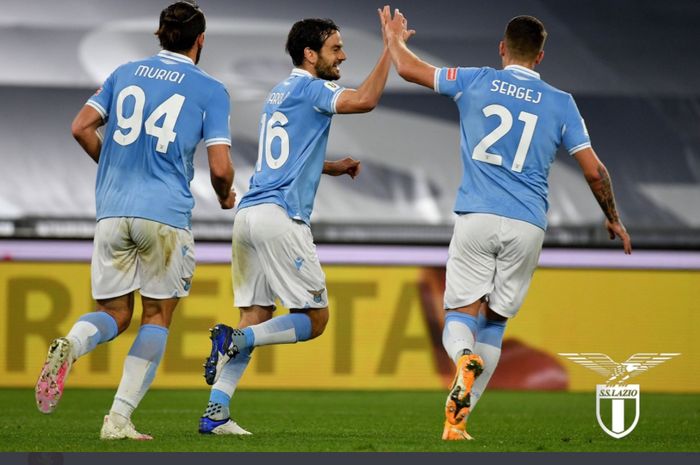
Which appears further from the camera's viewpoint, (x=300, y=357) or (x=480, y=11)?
(x=480, y=11)

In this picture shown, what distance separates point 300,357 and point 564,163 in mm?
3768

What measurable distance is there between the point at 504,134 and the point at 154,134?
1551 millimetres

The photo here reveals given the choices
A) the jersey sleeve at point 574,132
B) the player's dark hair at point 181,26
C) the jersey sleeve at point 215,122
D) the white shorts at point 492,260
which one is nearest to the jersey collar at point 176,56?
the player's dark hair at point 181,26

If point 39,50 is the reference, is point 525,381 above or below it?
below

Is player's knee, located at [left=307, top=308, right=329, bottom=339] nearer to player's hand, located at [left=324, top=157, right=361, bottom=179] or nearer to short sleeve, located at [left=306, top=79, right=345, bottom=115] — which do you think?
player's hand, located at [left=324, top=157, right=361, bottom=179]

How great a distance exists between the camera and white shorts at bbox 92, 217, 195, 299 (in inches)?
217

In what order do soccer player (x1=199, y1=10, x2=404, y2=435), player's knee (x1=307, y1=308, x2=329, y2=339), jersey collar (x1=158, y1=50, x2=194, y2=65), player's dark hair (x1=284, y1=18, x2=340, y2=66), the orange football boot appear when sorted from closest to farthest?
the orange football boot, jersey collar (x1=158, y1=50, x2=194, y2=65), soccer player (x1=199, y1=10, x2=404, y2=435), player's knee (x1=307, y1=308, x2=329, y2=339), player's dark hair (x1=284, y1=18, x2=340, y2=66)

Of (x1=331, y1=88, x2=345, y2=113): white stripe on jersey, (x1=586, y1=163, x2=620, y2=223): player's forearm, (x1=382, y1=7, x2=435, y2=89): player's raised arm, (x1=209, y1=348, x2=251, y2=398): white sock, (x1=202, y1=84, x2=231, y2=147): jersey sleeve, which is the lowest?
(x1=209, y1=348, x2=251, y2=398): white sock

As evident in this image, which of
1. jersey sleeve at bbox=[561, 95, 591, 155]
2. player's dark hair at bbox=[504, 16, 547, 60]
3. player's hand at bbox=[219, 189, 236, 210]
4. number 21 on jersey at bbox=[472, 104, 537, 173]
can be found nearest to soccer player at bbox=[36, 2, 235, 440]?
player's hand at bbox=[219, 189, 236, 210]

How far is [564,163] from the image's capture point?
1262 cm

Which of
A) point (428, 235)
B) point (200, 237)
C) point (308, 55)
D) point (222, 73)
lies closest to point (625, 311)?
point (428, 235)

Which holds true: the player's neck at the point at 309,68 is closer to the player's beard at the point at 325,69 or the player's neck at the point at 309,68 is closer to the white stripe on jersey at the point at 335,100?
the player's beard at the point at 325,69

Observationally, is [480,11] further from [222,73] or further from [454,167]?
[222,73]

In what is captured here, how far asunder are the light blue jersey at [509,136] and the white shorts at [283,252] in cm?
74
